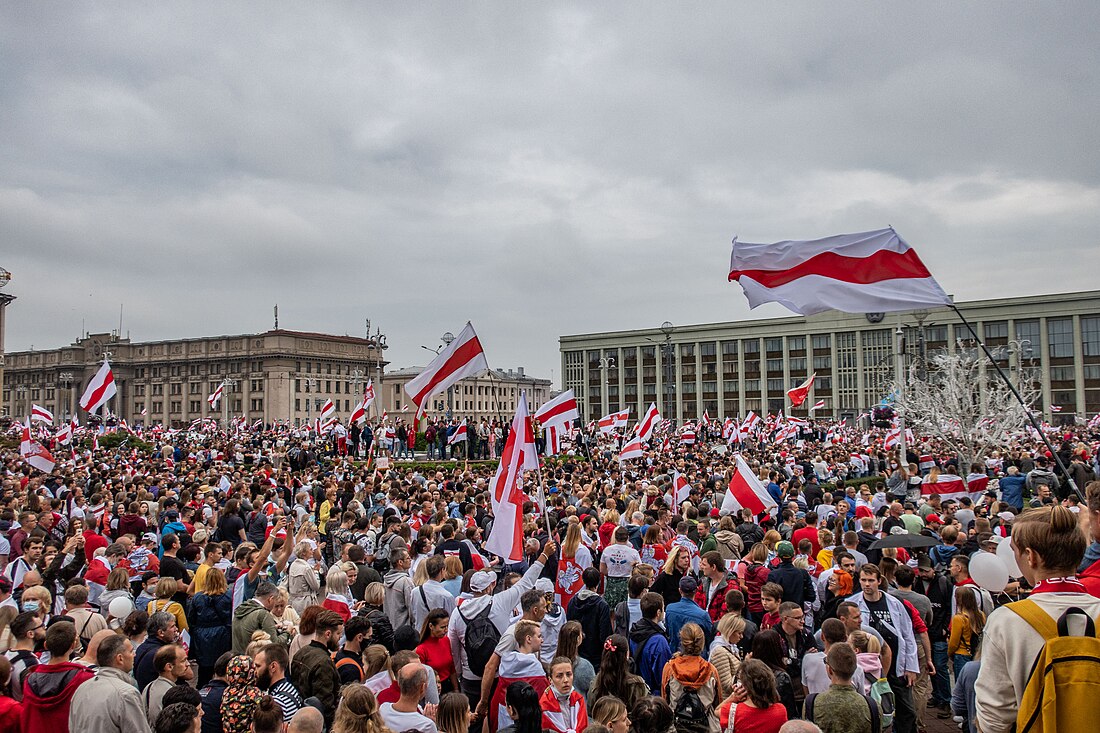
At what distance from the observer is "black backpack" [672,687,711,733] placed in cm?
566

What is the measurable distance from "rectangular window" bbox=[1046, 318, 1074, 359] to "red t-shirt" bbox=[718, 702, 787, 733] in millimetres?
92470

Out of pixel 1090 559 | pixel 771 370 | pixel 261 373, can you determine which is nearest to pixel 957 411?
pixel 1090 559

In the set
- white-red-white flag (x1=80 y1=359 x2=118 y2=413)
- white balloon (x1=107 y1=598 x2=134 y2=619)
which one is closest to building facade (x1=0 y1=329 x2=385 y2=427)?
white-red-white flag (x1=80 y1=359 x2=118 y2=413)

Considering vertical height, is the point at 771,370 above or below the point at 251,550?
above

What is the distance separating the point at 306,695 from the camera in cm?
587

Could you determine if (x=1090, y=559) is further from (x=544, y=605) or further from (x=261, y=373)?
(x=261, y=373)

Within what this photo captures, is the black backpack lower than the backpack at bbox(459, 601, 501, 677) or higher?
lower

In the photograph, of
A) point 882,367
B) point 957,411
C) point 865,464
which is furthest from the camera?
point 882,367

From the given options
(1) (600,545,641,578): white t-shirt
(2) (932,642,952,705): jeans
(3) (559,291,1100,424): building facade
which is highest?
(3) (559,291,1100,424): building facade

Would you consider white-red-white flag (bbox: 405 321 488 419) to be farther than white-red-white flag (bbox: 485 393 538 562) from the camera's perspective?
Yes

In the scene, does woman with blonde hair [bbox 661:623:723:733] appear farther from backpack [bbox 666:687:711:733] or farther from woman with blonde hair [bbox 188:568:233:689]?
woman with blonde hair [bbox 188:568:233:689]

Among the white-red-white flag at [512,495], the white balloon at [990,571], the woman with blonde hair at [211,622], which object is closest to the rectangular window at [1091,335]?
the white-red-white flag at [512,495]

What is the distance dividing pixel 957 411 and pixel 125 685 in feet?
134

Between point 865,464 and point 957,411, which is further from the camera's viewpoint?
point 957,411
